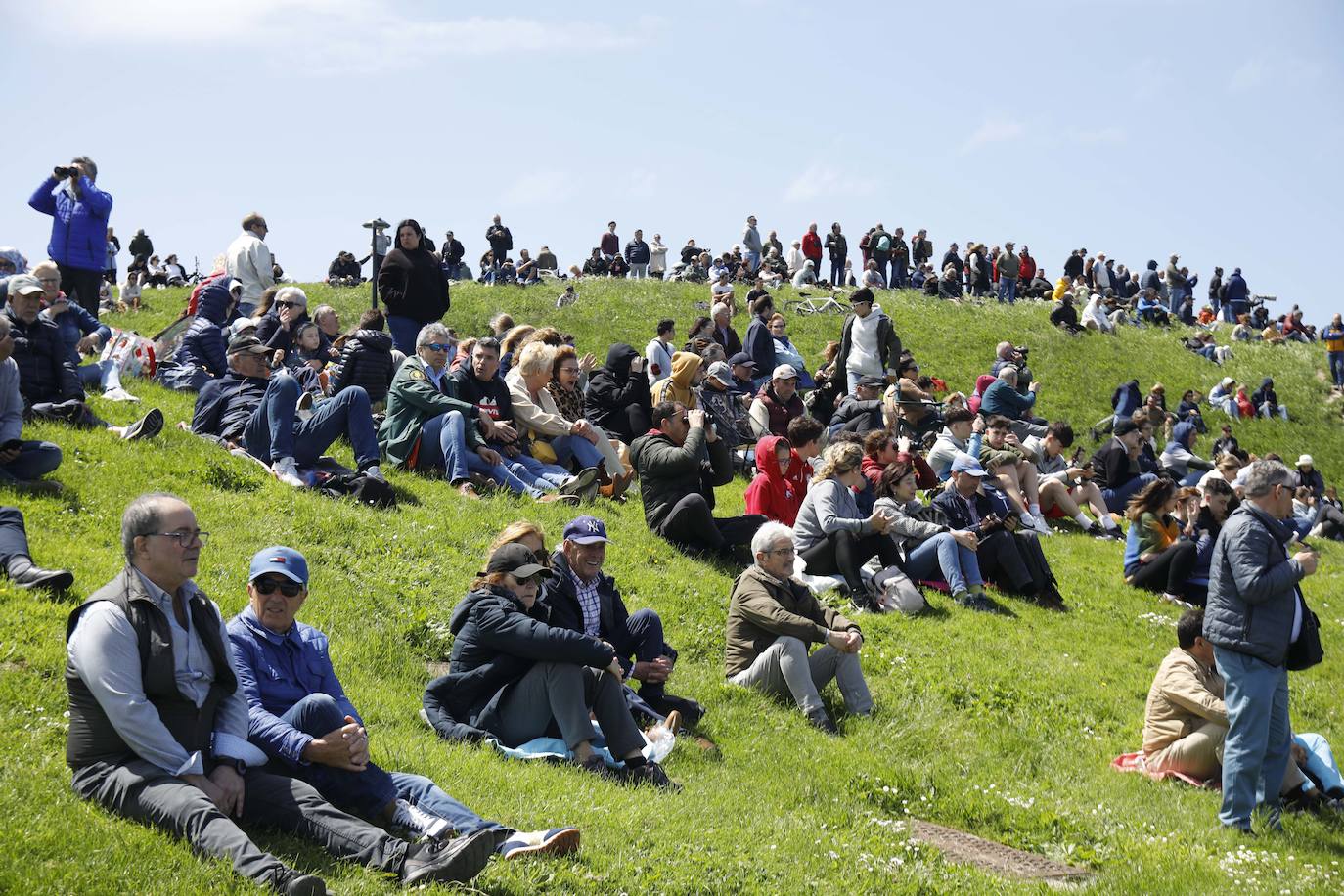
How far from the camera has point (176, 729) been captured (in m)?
5.43

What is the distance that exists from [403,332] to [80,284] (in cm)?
380

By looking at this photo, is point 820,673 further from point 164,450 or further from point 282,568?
point 164,450

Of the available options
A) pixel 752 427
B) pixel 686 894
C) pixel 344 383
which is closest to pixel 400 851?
pixel 686 894

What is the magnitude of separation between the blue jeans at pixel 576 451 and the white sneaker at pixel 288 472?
10.1 ft

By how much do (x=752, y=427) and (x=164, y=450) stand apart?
7.42 meters

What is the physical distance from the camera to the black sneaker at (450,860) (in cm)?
521

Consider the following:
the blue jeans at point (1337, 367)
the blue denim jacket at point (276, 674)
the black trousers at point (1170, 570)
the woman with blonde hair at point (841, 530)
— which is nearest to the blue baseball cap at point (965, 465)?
the woman with blonde hair at point (841, 530)

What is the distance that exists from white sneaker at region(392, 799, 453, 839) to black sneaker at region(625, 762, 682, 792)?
5.35 ft

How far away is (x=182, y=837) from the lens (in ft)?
16.6

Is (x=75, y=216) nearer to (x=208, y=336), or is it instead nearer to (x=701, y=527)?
(x=208, y=336)

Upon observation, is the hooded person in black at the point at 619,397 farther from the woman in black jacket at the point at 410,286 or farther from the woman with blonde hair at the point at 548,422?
the woman in black jacket at the point at 410,286

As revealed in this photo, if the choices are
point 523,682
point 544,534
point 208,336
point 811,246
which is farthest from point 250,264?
point 811,246

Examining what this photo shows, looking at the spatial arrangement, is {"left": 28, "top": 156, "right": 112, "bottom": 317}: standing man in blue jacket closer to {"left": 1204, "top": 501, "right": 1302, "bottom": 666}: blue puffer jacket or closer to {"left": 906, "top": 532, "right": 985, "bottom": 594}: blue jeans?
{"left": 906, "top": 532, "right": 985, "bottom": 594}: blue jeans

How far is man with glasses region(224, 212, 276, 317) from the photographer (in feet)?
52.9
